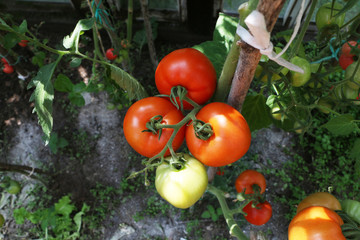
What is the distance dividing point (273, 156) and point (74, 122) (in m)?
1.44

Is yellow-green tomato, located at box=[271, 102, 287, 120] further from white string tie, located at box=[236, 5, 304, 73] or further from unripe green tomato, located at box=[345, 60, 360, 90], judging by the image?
white string tie, located at box=[236, 5, 304, 73]

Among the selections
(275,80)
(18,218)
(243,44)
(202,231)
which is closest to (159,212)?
(202,231)

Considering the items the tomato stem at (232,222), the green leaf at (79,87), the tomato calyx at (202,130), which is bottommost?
the tomato stem at (232,222)

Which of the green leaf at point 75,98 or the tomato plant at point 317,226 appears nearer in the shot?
the tomato plant at point 317,226

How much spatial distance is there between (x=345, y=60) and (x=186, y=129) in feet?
1.95

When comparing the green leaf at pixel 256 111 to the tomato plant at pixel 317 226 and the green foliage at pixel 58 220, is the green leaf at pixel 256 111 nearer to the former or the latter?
the tomato plant at pixel 317 226

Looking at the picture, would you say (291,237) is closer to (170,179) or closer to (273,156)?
(170,179)

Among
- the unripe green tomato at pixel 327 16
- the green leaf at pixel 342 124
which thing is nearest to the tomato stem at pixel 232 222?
the green leaf at pixel 342 124

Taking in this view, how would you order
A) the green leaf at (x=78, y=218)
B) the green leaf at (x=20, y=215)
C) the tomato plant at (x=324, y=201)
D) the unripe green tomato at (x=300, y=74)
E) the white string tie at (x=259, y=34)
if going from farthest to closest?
1. the green leaf at (x=78, y=218)
2. the green leaf at (x=20, y=215)
3. the tomato plant at (x=324, y=201)
4. the unripe green tomato at (x=300, y=74)
5. the white string tie at (x=259, y=34)

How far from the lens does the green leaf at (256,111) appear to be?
34.9 inches

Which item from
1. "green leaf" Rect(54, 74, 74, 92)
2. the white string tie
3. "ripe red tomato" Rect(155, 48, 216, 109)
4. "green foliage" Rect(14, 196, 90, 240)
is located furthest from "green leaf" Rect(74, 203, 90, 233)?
the white string tie

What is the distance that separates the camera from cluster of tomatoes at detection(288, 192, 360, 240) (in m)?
0.67

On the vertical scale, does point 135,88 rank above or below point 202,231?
above

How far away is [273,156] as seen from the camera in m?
1.80
